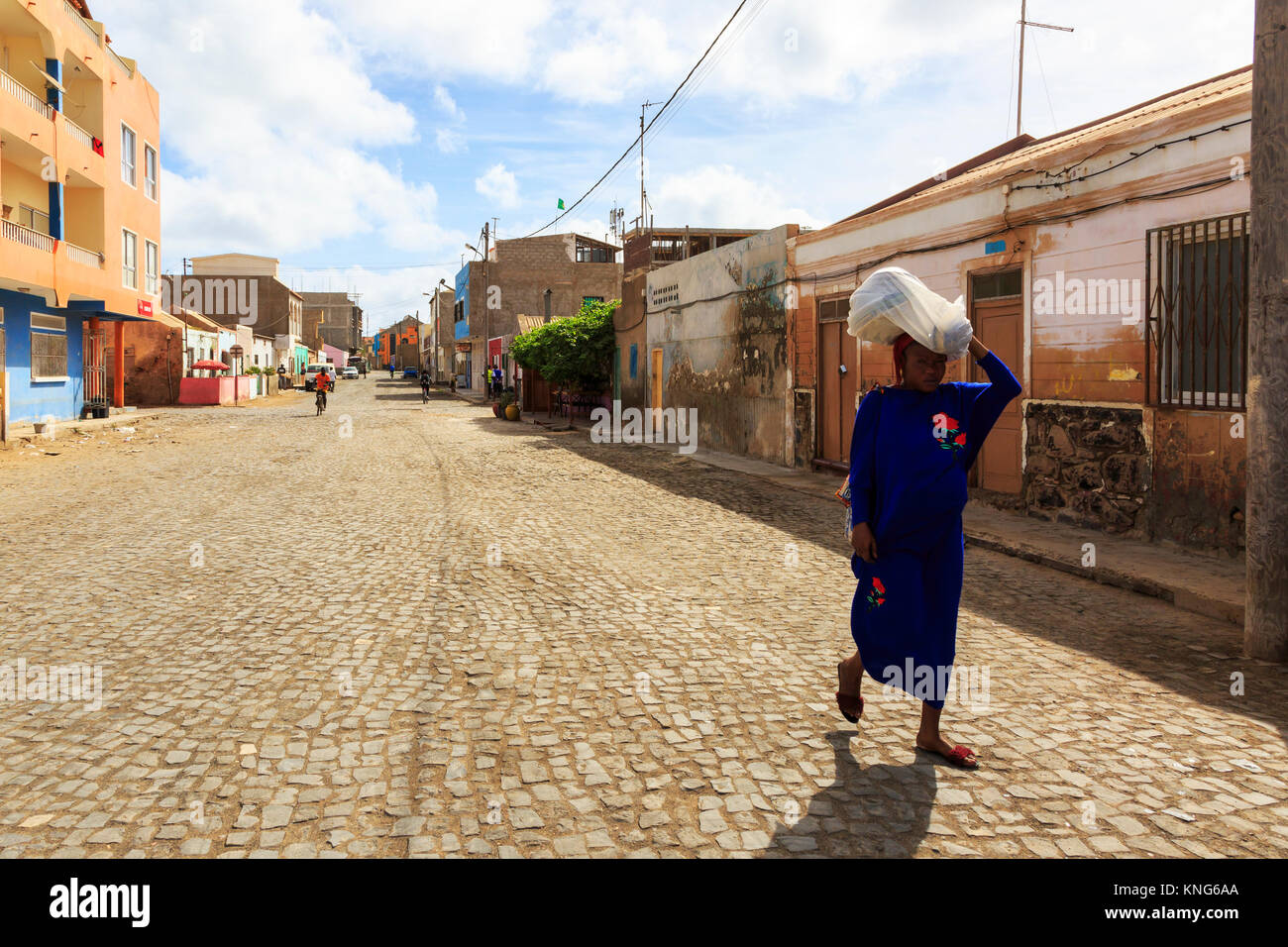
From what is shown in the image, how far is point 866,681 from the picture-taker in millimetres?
4812

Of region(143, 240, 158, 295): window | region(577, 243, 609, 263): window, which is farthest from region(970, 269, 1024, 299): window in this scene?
region(577, 243, 609, 263): window

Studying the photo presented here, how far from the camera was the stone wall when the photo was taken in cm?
884

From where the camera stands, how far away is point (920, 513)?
11.8ft

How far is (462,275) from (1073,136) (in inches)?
2380

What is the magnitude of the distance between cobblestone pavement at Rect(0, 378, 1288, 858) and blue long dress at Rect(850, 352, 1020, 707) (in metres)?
0.45

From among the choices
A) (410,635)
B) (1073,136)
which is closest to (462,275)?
(1073,136)

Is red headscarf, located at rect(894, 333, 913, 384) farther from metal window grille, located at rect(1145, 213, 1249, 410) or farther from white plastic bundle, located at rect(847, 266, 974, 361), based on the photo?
metal window grille, located at rect(1145, 213, 1249, 410)

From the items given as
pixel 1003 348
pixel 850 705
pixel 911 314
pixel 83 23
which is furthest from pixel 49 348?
pixel 911 314

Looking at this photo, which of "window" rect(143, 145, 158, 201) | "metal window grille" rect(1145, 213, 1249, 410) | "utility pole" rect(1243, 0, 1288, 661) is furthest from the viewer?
"window" rect(143, 145, 158, 201)

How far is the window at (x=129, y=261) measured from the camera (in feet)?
84.6

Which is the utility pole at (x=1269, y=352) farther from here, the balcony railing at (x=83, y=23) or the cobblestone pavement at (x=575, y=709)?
the balcony railing at (x=83, y=23)

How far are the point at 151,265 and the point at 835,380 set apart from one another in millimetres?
23313

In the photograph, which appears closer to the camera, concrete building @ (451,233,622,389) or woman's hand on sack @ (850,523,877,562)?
woman's hand on sack @ (850,523,877,562)

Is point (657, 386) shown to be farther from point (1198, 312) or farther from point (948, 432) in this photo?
point (948, 432)
